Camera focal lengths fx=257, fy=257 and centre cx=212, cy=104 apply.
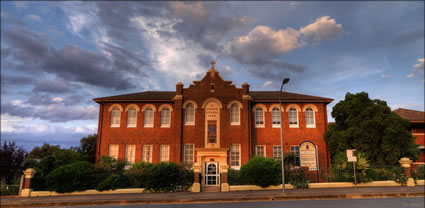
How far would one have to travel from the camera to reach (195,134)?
24344 millimetres

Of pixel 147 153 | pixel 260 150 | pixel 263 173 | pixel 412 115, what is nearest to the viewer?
pixel 263 173

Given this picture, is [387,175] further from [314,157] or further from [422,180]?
[314,157]

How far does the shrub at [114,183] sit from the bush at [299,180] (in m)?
12.2

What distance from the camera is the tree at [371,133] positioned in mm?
20516

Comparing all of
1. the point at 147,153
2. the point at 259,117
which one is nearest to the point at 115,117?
the point at 147,153

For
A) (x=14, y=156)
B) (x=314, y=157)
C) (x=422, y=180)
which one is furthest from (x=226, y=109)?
(x=14, y=156)

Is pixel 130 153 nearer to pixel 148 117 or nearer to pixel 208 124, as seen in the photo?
pixel 148 117

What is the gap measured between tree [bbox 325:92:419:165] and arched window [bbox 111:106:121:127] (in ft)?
66.2

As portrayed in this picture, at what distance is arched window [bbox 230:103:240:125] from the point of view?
24719 millimetres

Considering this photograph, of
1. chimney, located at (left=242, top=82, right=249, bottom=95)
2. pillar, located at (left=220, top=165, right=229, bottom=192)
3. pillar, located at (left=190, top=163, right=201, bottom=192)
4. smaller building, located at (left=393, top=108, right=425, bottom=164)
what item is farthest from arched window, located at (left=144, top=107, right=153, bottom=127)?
smaller building, located at (left=393, top=108, right=425, bottom=164)

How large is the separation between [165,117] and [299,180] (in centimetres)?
1365

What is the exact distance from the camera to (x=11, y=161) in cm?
2453

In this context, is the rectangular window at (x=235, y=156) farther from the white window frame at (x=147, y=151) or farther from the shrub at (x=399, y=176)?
the shrub at (x=399, y=176)

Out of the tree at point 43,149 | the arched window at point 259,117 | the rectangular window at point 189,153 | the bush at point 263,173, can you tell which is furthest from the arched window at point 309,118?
the tree at point 43,149
